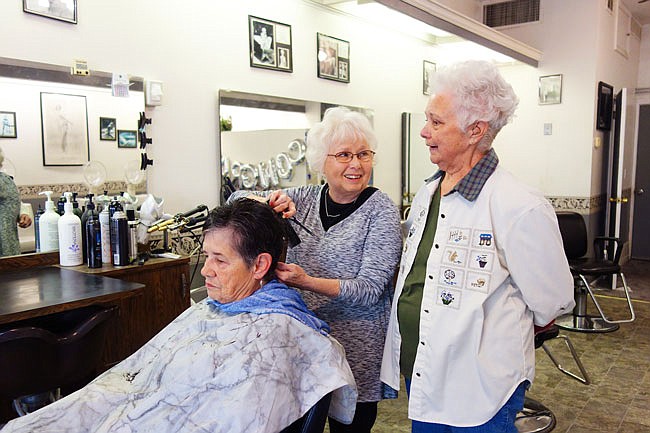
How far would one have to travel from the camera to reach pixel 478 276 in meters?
1.40

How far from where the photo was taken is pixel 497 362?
→ 140 cm

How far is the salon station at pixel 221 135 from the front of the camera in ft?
7.31

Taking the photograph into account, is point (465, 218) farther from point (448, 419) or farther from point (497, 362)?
point (448, 419)

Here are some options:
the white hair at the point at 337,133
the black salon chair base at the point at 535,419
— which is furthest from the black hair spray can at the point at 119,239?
the black salon chair base at the point at 535,419

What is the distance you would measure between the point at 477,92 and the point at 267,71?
88.5 inches

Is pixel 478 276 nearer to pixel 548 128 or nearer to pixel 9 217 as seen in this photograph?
pixel 9 217

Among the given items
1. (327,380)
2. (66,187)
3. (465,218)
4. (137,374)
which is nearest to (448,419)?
(327,380)

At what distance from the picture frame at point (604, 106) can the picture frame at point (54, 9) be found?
4.71 m

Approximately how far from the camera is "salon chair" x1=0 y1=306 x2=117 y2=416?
1623 mm

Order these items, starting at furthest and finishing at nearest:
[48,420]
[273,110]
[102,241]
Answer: [273,110] → [102,241] → [48,420]

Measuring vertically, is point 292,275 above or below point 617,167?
below

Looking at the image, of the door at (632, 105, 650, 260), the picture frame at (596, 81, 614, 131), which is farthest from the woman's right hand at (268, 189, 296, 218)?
the door at (632, 105, 650, 260)

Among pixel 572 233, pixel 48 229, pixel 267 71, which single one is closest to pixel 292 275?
pixel 48 229

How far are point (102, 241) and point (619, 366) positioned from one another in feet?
10.6
